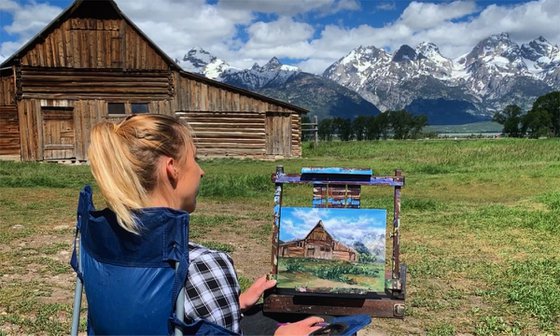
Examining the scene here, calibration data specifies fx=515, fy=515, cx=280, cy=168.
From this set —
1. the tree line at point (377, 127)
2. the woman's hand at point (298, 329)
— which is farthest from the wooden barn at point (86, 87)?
the tree line at point (377, 127)

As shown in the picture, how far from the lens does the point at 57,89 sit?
23734 millimetres

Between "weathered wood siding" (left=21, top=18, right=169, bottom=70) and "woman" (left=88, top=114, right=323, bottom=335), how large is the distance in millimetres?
23504

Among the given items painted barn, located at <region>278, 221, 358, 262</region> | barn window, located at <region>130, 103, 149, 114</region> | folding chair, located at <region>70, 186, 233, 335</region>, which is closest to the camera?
folding chair, located at <region>70, 186, 233, 335</region>

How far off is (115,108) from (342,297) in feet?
75.8

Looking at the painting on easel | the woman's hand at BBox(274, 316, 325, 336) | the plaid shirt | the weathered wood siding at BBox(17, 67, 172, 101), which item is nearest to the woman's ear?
the plaid shirt

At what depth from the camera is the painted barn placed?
389 cm

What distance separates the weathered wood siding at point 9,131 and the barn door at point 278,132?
12.2 m

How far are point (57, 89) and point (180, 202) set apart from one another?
78.6 feet

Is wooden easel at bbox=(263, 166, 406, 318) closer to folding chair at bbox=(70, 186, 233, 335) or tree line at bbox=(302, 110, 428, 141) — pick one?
folding chair at bbox=(70, 186, 233, 335)

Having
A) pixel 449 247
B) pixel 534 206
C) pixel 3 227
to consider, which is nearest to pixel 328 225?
pixel 449 247

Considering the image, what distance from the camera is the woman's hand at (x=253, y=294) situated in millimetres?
3162

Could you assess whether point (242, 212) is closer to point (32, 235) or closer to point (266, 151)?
point (32, 235)

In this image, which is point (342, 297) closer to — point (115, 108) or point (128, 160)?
point (128, 160)

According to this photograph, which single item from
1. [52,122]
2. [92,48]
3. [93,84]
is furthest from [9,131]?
[92,48]
